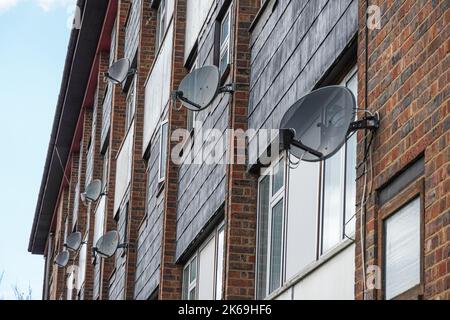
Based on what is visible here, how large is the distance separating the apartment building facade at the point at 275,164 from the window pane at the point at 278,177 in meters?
0.01

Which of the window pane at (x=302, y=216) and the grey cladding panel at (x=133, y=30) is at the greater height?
the grey cladding panel at (x=133, y=30)

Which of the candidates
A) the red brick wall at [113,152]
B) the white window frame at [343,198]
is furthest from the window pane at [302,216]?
the red brick wall at [113,152]

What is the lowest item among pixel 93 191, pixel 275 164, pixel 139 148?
pixel 275 164

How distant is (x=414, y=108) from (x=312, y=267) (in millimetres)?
2789

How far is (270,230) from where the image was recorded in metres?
13.4

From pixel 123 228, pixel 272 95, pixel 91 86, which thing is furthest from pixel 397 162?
pixel 91 86

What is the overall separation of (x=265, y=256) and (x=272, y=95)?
184cm

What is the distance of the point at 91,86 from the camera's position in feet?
116

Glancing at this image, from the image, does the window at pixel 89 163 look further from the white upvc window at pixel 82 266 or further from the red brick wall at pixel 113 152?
the red brick wall at pixel 113 152

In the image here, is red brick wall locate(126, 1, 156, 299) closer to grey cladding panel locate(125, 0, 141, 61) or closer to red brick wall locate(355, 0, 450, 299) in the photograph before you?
grey cladding panel locate(125, 0, 141, 61)

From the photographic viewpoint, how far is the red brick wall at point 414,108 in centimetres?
784

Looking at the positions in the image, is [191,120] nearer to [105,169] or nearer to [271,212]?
[271,212]

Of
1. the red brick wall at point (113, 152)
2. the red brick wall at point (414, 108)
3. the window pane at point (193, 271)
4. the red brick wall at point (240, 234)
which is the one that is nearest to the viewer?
the red brick wall at point (414, 108)

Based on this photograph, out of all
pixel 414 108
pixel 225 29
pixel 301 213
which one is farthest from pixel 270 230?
pixel 414 108
